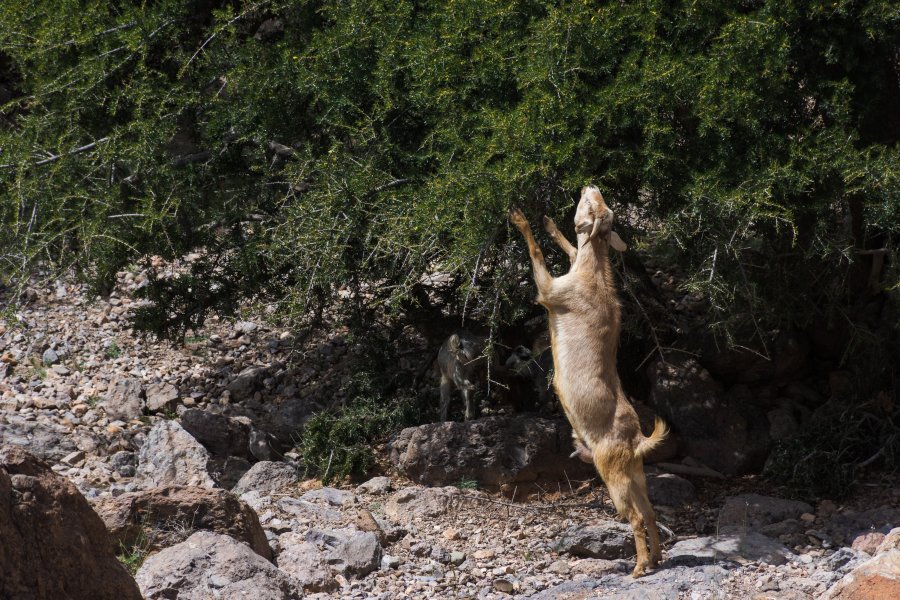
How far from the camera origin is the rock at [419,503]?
8367mm

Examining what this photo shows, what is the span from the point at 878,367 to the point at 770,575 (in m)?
3.64

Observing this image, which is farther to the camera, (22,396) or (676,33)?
(22,396)

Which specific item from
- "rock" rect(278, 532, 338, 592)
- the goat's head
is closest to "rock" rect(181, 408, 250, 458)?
"rock" rect(278, 532, 338, 592)

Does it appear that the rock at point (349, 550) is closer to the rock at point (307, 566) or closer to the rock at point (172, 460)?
the rock at point (307, 566)

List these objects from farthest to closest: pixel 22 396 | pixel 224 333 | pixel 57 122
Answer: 1. pixel 224 333
2. pixel 22 396
3. pixel 57 122

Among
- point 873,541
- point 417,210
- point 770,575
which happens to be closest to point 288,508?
point 417,210

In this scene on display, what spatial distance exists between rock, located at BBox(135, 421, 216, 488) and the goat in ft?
7.67

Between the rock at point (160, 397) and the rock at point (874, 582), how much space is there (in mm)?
7730

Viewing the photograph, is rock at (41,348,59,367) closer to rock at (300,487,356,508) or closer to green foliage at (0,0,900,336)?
green foliage at (0,0,900,336)

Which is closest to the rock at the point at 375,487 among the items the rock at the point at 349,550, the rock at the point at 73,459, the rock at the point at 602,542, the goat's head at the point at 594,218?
the rock at the point at 349,550

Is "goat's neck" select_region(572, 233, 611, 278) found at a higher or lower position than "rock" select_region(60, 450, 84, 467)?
higher

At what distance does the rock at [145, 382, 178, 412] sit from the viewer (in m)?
Answer: 11.3

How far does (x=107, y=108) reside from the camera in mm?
10000

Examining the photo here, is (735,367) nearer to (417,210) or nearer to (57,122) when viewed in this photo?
(417,210)
